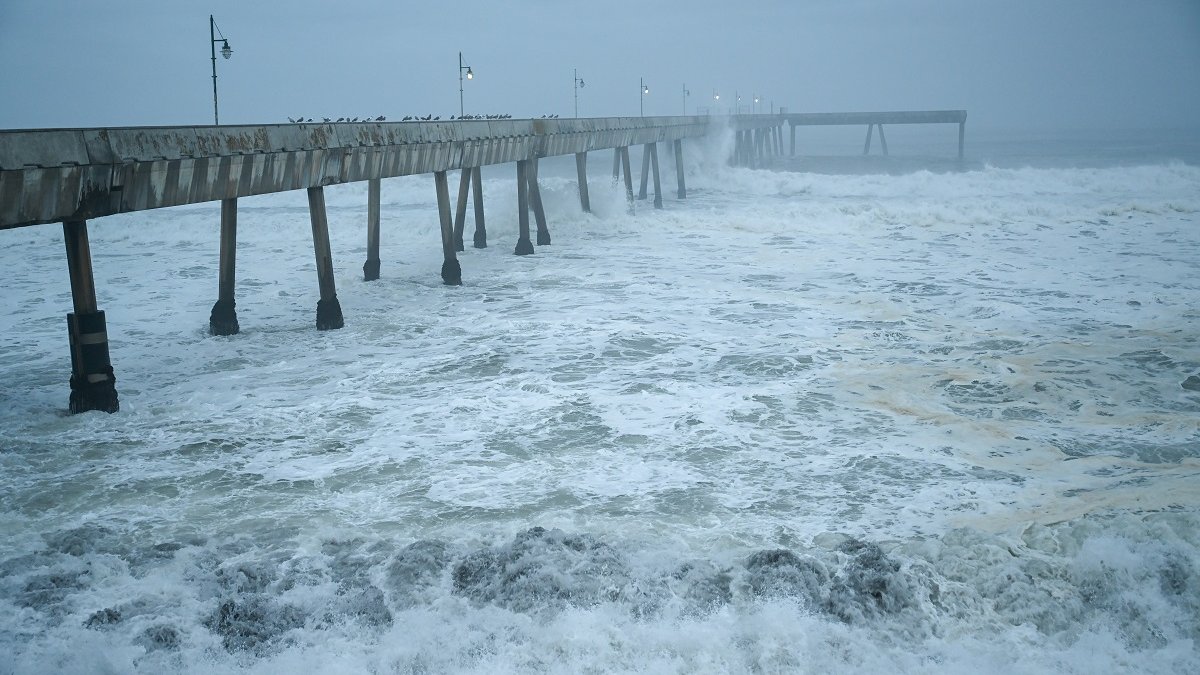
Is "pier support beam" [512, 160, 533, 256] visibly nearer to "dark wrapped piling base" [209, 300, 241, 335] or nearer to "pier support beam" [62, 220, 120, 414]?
"dark wrapped piling base" [209, 300, 241, 335]

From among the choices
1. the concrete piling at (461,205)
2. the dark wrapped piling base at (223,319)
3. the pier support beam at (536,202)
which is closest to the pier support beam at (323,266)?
the dark wrapped piling base at (223,319)

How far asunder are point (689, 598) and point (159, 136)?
906 centimetres

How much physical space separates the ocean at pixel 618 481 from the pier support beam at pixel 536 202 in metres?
7.48

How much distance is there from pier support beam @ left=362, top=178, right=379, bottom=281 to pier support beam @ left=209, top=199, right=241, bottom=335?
5801mm

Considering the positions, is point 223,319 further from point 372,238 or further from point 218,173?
point 372,238

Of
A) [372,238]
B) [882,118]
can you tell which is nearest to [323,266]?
[372,238]

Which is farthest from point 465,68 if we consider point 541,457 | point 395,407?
point 541,457

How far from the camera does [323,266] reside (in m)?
16.7

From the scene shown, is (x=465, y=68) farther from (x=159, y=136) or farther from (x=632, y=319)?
(x=159, y=136)

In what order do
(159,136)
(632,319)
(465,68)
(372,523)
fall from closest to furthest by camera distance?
1. (372,523)
2. (159,136)
3. (632,319)
4. (465,68)

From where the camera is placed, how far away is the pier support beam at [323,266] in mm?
16531

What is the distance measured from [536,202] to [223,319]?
1341 cm

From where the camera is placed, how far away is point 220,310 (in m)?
16.5

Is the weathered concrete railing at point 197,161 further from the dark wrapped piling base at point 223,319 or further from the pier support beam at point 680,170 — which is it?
the pier support beam at point 680,170
